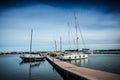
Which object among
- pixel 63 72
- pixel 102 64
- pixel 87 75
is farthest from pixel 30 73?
pixel 102 64

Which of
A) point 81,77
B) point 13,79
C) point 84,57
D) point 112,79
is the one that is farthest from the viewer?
point 84,57

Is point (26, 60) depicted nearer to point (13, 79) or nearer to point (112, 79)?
point (13, 79)

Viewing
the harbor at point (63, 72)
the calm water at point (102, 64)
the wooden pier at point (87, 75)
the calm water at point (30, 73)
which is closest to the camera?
the wooden pier at point (87, 75)

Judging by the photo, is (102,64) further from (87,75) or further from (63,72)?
(87,75)

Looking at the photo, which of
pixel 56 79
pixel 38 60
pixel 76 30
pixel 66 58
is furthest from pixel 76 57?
pixel 56 79

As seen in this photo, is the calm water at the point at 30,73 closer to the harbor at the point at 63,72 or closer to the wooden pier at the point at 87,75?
the harbor at the point at 63,72

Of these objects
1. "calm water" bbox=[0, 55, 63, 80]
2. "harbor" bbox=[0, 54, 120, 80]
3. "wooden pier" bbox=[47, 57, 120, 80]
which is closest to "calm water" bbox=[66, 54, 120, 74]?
"harbor" bbox=[0, 54, 120, 80]

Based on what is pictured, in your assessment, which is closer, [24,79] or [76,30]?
[24,79]

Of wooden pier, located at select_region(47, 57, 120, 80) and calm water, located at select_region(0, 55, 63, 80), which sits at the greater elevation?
wooden pier, located at select_region(47, 57, 120, 80)

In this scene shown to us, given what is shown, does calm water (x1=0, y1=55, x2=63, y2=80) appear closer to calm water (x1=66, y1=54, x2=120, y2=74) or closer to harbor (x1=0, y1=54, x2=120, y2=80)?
harbor (x1=0, y1=54, x2=120, y2=80)

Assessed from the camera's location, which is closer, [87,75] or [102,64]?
[87,75]

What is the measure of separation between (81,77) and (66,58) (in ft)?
119

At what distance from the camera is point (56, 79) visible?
21250 mm

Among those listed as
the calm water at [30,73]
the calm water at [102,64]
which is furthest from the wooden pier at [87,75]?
the calm water at [102,64]
